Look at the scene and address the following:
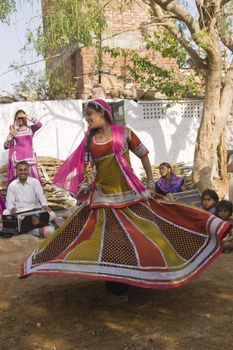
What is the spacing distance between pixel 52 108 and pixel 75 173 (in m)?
6.30

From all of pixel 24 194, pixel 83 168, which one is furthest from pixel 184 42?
pixel 83 168

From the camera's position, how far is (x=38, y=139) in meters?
10.5

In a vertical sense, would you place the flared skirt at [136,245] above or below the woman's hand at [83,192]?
below

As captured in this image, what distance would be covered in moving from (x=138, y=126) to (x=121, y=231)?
7.55 m

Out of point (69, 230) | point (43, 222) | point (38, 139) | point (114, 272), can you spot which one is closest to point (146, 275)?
point (114, 272)

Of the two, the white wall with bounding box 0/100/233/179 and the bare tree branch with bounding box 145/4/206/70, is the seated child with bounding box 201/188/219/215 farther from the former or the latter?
the white wall with bounding box 0/100/233/179

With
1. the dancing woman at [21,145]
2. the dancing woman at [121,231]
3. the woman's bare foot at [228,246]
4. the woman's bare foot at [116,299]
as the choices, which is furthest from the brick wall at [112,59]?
the woman's bare foot at [116,299]

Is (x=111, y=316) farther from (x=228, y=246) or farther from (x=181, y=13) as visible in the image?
(x=181, y=13)

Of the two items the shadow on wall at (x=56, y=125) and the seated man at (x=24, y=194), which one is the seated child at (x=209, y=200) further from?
the shadow on wall at (x=56, y=125)

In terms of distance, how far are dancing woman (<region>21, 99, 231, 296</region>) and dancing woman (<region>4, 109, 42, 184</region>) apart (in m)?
4.48

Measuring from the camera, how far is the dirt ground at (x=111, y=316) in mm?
3430

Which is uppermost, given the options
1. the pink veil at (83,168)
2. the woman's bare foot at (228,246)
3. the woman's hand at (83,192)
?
the pink veil at (83,168)

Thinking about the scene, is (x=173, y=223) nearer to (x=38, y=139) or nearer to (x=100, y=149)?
(x=100, y=149)

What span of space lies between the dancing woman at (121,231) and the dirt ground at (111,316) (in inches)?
10.7
